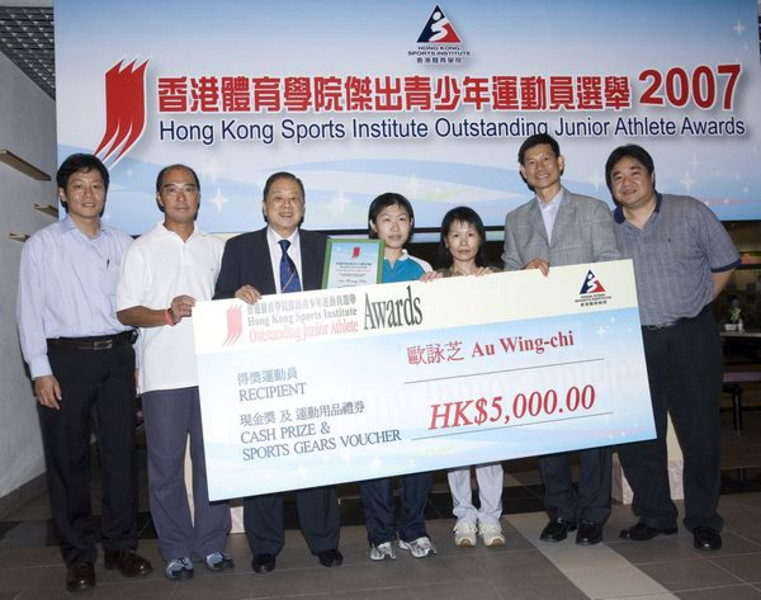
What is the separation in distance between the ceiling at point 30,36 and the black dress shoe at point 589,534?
3.81 metres

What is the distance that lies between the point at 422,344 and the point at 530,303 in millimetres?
485

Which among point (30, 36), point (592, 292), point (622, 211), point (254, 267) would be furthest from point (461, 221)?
point (30, 36)

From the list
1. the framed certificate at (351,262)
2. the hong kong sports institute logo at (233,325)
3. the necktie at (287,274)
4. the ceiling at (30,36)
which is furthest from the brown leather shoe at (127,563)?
the ceiling at (30,36)

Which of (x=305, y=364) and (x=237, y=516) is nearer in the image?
(x=305, y=364)

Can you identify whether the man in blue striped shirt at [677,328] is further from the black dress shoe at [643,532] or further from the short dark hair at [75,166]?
the short dark hair at [75,166]

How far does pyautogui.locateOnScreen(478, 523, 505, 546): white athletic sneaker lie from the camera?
293 cm

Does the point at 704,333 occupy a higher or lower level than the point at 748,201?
lower

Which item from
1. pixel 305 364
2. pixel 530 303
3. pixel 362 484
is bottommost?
pixel 362 484

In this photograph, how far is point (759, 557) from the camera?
2.67 metres

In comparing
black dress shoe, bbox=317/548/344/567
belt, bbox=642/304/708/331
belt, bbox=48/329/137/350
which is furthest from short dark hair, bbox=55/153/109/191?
belt, bbox=642/304/708/331

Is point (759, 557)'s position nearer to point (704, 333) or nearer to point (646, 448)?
point (646, 448)

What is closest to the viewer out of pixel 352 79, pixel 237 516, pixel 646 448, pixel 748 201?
pixel 646 448

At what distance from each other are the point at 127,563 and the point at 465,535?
1443 mm

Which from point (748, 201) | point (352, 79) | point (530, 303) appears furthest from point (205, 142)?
point (748, 201)
